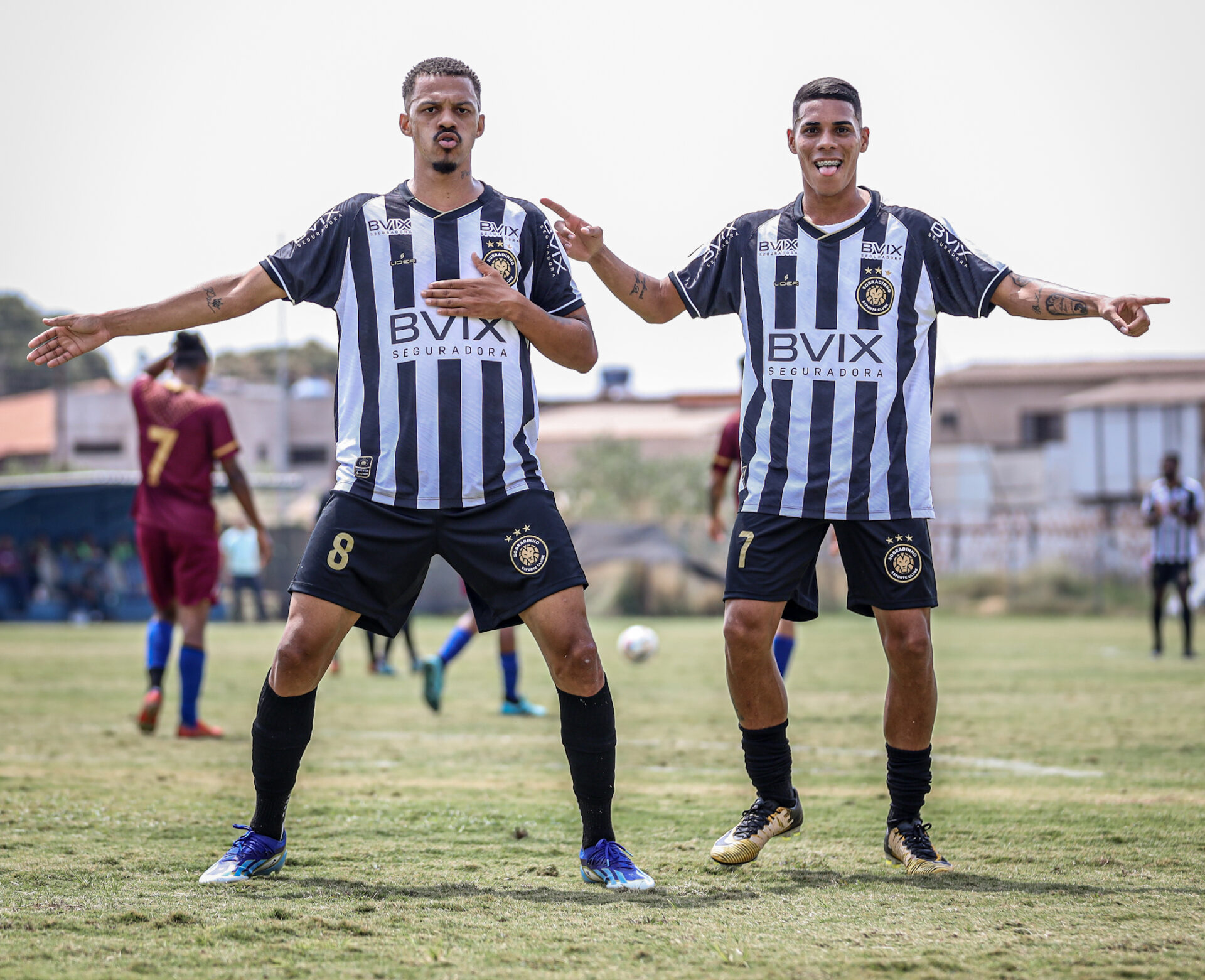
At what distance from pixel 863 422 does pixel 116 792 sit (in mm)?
3828

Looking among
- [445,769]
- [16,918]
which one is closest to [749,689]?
[16,918]

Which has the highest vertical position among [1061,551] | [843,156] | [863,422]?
[843,156]

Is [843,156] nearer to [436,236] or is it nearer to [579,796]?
[436,236]

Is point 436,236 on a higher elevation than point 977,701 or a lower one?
higher

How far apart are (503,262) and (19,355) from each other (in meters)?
51.4

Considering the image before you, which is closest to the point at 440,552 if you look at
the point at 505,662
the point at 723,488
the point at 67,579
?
the point at 723,488

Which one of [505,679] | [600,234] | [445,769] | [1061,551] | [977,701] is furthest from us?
[1061,551]

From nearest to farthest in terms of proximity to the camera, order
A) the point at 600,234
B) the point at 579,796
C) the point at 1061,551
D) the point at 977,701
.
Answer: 1. the point at 579,796
2. the point at 600,234
3. the point at 977,701
4. the point at 1061,551

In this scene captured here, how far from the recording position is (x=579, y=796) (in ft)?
14.4

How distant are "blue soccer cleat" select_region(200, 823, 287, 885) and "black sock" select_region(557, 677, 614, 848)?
3.20 feet

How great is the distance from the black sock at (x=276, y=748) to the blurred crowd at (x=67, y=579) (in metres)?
26.5

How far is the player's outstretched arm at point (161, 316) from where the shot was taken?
4.43 metres

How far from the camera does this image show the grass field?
3.34 m

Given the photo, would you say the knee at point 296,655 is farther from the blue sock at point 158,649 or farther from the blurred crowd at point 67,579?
the blurred crowd at point 67,579
